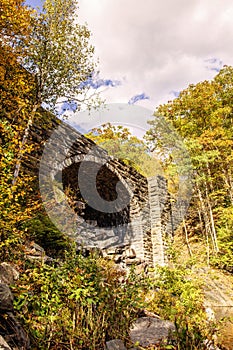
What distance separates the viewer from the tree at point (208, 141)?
10.8m

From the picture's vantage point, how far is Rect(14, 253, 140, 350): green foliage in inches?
98.7

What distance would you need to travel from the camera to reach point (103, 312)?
288 centimetres

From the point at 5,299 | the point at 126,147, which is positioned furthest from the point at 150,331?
the point at 126,147

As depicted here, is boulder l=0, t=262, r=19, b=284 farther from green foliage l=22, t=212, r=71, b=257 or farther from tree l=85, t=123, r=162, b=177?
tree l=85, t=123, r=162, b=177

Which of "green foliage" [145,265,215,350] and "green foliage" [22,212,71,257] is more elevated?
"green foliage" [22,212,71,257]

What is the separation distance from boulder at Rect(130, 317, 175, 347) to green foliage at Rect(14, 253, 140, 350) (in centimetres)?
15

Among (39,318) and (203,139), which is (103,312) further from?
(203,139)

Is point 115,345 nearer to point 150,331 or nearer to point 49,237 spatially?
point 150,331

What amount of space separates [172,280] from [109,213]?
25.9 feet

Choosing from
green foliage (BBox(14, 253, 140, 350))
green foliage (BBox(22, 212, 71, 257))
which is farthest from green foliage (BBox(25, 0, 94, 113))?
green foliage (BBox(14, 253, 140, 350))

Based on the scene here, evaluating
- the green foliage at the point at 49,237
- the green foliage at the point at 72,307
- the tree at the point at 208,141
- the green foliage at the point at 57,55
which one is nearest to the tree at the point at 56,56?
the green foliage at the point at 57,55

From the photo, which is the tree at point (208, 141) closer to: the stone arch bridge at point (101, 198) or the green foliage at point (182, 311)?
the stone arch bridge at point (101, 198)

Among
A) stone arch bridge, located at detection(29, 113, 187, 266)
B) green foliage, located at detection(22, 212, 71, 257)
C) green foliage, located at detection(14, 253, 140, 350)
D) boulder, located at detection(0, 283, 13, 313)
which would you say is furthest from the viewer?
stone arch bridge, located at detection(29, 113, 187, 266)

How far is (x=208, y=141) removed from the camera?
10719 mm
